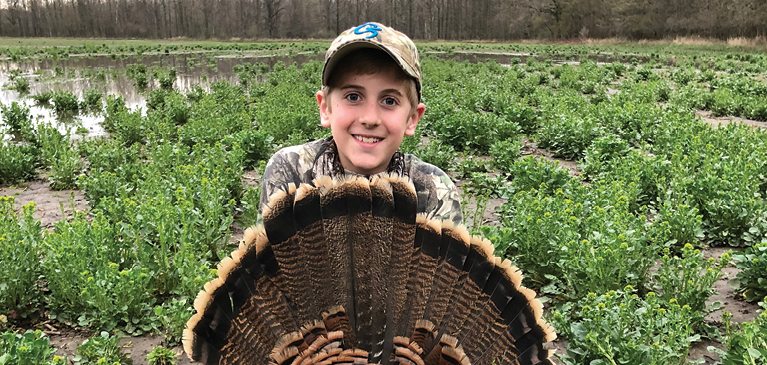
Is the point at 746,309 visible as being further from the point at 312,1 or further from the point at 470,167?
the point at 312,1

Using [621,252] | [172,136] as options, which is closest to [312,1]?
[172,136]

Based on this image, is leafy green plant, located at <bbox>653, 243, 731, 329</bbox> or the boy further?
leafy green plant, located at <bbox>653, 243, 731, 329</bbox>

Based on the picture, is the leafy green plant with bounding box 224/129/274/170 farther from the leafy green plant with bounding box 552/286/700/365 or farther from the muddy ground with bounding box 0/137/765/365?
the leafy green plant with bounding box 552/286/700/365

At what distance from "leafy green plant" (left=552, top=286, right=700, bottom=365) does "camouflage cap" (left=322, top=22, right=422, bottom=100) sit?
2.13 m

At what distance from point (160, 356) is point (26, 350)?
84 centimetres

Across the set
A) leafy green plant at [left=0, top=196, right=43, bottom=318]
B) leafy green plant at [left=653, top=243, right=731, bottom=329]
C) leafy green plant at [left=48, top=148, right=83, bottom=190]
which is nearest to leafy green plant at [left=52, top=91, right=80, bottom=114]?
leafy green plant at [left=48, top=148, right=83, bottom=190]

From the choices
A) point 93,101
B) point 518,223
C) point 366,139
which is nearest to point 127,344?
point 366,139

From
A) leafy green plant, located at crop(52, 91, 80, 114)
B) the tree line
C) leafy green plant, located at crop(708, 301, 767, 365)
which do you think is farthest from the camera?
the tree line

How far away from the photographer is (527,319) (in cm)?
170

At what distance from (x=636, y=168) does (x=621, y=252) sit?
10.9 ft

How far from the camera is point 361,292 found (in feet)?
5.53

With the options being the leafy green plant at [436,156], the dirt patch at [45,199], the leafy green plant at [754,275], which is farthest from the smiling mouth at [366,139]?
the leafy green plant at [436,156]

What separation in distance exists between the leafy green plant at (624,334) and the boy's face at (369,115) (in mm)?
→ 1861

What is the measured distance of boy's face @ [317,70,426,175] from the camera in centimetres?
281
